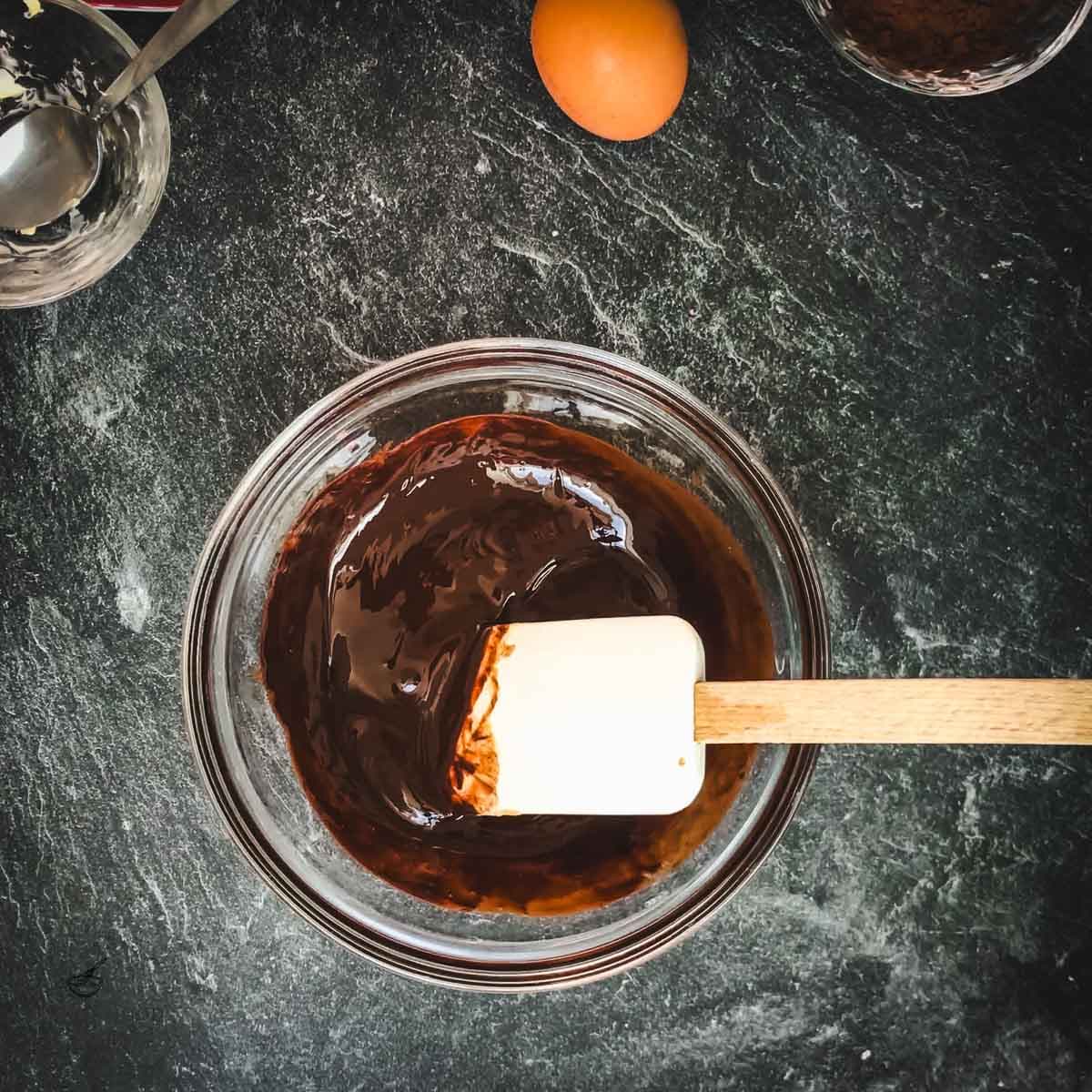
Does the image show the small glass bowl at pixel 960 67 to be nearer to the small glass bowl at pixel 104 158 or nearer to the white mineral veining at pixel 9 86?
the small glass bowl at pixel 104 158

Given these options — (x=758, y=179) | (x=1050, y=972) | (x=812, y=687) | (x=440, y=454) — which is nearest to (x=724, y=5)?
(x=758, y=179)

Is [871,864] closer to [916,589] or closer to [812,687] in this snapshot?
[916,589]

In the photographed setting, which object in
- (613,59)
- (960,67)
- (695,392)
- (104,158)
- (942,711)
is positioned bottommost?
(942,711)

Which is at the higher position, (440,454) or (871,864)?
(440,454)

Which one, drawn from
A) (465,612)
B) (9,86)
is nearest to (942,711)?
(465,612)

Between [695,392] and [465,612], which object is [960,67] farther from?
[465,612]

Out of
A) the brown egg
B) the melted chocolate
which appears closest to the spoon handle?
the brown egg

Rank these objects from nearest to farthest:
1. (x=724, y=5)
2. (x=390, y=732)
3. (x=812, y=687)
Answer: (x=812, y=687) < (x=390, y=732) < (x=724, y=5)
